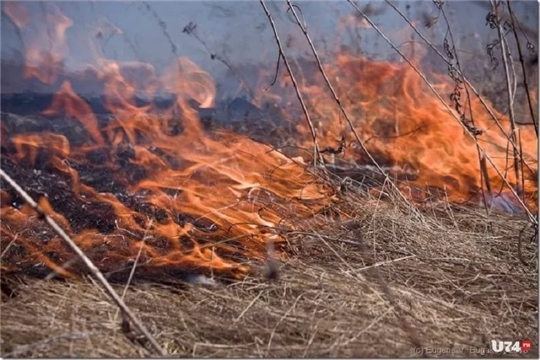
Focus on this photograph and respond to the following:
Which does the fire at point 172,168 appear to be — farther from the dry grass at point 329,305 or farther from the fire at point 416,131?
the dry grass at point 329,305

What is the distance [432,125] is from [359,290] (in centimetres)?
89

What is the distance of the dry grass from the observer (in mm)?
1793

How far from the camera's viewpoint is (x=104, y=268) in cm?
218

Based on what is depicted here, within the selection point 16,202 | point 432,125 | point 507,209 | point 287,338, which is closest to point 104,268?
point 16,202

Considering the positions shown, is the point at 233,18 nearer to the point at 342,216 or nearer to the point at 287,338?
the point at 342,216

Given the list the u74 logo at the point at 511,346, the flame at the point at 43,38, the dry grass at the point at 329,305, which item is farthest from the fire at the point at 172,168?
the u74 logo at the point at 511,346

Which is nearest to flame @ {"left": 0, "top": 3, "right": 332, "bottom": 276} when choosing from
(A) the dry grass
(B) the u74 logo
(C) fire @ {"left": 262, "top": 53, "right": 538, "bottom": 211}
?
A: (A) the dry grass

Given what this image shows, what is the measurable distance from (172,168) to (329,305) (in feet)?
2.58

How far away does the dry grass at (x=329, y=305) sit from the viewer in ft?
5.88

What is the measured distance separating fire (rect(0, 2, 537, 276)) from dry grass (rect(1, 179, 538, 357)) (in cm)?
13

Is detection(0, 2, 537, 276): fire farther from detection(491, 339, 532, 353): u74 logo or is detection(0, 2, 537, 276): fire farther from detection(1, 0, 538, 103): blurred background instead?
detection(491, 339, 532, 353): u74 logo

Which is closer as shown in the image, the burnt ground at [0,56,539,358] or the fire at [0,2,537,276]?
the burnt ground at [0,56,539,358]

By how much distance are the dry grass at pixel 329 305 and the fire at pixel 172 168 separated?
126 mm

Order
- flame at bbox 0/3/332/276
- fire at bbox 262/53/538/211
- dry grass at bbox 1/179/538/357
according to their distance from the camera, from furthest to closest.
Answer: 1. fire at bbox 262/53/538/211
2. flame at bbox 0/3/332/276
3. dry grass at bbox 1/179/538/357
